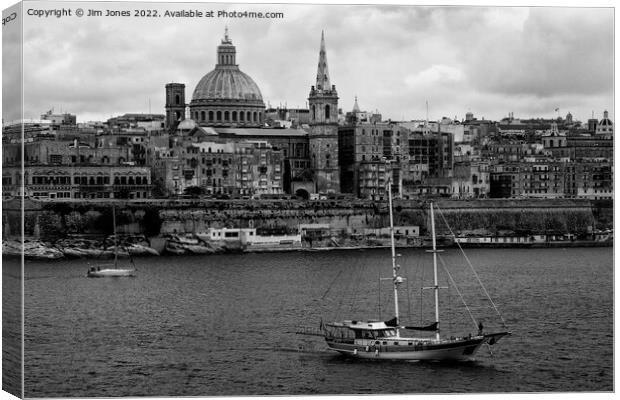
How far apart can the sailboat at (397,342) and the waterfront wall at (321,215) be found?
690 inches

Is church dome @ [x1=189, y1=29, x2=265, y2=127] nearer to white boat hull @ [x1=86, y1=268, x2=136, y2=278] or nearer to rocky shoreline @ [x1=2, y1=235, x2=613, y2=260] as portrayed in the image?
rocky shoreline @ [x1=2, y1=235, x2=613, y2=260]

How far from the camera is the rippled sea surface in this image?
15055mm

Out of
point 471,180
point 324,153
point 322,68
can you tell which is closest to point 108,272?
point 322,68

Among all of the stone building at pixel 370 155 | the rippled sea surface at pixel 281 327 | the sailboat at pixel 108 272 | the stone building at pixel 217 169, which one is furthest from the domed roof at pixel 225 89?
the rippled sea surface at pixel 281 327

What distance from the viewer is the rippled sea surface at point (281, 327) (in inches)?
593

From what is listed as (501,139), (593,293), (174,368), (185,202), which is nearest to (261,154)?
(185,202)

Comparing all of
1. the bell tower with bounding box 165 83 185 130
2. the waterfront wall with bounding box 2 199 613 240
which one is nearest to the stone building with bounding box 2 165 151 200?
the waterfront wall with bounding box 2 199 613 240

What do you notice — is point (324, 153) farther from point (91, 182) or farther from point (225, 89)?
point (91, 182)

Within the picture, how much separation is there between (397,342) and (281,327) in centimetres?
281

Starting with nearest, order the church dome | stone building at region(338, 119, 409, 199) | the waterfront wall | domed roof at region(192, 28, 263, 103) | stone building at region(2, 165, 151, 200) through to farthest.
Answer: stone building at region(2, 165, 151, 200)
the waterfront wall
domed roof at region(192, 28, 263, 103)
stone building at region(338, 119, 409, 199)
the church dome

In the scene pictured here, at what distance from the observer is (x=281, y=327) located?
19.1m

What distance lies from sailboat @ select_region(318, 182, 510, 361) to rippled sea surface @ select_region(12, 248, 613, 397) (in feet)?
0.60

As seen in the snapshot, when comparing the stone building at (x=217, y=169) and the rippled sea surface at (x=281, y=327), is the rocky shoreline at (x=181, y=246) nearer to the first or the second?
the rippled sea surface at (x=281, y=327)

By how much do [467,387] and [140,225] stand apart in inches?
880
